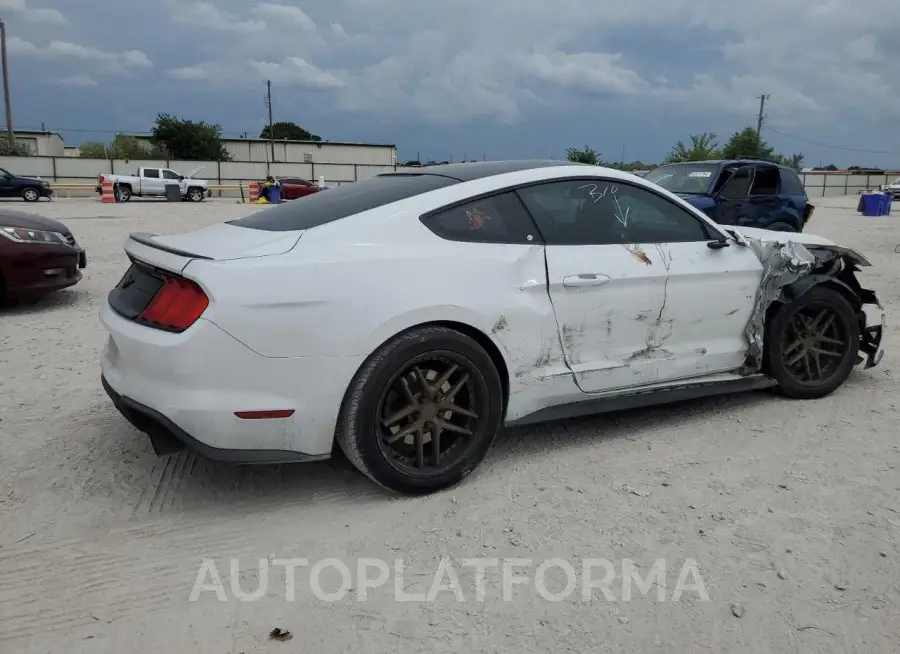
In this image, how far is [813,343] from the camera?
459 cm

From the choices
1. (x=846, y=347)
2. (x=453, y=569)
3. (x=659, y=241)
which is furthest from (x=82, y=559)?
(x=846, y=347)

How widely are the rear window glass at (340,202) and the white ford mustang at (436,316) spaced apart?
18mm

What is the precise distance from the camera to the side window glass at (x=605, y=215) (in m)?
3.67

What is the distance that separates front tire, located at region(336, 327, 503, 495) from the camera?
Answer: 3.05 meters

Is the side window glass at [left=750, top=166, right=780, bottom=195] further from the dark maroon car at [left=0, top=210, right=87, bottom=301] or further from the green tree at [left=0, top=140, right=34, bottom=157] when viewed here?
the green tree at [left=0, top=140, right=34, bottom=157]

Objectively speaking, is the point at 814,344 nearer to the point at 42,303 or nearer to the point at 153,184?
the point at 42,303

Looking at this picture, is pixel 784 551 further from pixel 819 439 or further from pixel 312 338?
pixel 312 338

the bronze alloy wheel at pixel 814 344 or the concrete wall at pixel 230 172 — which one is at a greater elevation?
the concrete wall at pixel 230 172

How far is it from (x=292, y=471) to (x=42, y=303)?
17.8ft

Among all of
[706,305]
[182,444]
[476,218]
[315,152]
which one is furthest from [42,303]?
[315,152]

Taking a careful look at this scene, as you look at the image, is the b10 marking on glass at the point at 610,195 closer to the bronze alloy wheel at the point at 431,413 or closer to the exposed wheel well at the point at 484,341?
the exposed wheel well at the point at 484,341

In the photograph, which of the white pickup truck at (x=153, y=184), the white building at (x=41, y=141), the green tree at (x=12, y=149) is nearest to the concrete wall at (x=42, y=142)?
the white building at (x=41, y=141)

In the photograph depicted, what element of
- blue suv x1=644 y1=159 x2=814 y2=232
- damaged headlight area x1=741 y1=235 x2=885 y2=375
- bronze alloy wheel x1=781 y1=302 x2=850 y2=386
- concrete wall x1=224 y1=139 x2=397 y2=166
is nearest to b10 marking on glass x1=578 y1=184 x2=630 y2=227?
damaged headlight area x1=741 y1=235 x2=885 y2=375

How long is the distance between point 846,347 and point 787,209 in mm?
7958
